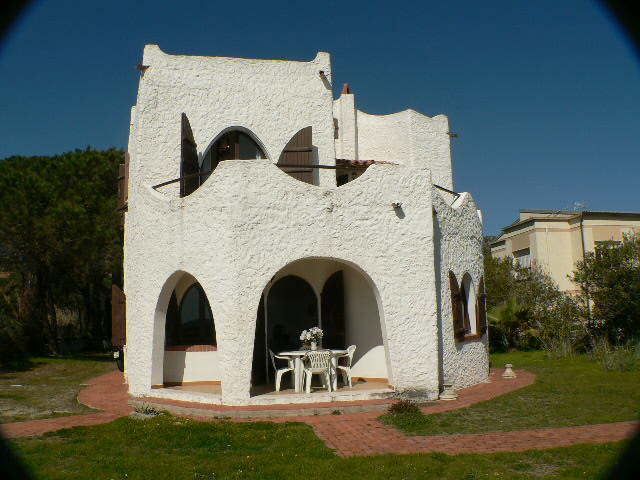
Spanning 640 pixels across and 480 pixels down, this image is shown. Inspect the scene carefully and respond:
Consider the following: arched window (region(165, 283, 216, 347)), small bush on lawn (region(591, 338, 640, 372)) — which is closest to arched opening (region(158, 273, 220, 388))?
arched window (region(165, 283, 216, 347))

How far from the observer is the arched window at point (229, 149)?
51.6ft

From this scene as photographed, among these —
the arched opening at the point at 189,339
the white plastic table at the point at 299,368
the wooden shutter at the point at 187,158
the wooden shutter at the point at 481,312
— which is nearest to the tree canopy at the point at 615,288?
the wooden shutter at the point at 481,312

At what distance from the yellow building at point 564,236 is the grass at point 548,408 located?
18011 millimetres

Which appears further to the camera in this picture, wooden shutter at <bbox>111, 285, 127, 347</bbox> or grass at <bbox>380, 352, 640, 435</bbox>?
wooden shutter at <bbox>111, 285, 127, 347</bbox>

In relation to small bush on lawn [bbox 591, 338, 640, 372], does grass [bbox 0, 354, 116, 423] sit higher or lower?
lower

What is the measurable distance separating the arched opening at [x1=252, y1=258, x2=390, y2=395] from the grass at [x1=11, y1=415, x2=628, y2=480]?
174 inches

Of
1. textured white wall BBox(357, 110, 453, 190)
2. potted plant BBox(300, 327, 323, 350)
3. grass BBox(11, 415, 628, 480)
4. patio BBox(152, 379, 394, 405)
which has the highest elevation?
textured white wall BBox(357, 110, 453, 190)

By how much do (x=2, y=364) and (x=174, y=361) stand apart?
529 inches

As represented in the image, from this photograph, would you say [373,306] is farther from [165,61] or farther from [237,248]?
[165,61]

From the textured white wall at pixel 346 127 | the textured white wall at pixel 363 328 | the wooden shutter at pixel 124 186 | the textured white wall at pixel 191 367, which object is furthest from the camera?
the textured white wall at pixel 346 127

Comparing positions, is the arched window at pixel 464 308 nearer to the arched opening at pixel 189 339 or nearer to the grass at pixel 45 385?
the arched opening at pixel 189 339

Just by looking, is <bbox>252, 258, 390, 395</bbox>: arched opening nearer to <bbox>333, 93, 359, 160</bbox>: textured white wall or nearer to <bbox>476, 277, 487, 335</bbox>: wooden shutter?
<bbox>476, 277, 487, 335</bbox>: wooden shutter

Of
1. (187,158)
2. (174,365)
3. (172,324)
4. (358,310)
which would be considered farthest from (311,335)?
(187,158)

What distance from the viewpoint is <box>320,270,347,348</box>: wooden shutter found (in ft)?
45.0
